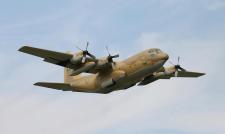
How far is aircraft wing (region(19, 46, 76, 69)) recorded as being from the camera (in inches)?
2233

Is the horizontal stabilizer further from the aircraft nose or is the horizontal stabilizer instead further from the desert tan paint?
the desert tan paint

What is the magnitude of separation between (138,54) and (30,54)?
38.2 feet

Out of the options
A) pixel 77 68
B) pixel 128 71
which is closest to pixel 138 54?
pixel 128 71

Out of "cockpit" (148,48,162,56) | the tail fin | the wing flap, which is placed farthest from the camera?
the tail fin

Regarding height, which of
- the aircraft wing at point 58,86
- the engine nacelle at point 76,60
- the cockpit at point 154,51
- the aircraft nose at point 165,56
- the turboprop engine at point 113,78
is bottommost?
the aircraft wing at point 58,86

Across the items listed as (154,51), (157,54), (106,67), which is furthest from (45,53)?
(157,54)

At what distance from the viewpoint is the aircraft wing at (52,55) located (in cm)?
5672

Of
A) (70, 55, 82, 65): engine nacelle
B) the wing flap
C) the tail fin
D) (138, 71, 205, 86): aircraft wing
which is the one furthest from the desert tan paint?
the wing flap

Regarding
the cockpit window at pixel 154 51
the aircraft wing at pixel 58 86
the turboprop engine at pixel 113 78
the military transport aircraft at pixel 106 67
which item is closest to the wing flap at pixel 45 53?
the military transport aircraft at pixel 106 67

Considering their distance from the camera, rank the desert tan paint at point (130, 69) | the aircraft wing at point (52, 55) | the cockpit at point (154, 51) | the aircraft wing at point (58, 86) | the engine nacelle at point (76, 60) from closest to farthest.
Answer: the aircraft wing at point (52, 55) < the engine nacelle at point (76, 60) < the desert tan paint at point (130, 69) < the cockpit at point (154, 51) < the aircraft wing at point (58, 86)

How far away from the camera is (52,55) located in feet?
193

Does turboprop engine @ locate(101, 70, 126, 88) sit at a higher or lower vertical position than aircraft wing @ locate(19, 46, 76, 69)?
lower

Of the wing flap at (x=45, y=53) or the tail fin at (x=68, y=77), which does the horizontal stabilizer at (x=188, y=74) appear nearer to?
the tail fin at (x=68, y=77)

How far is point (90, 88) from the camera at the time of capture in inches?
2507
